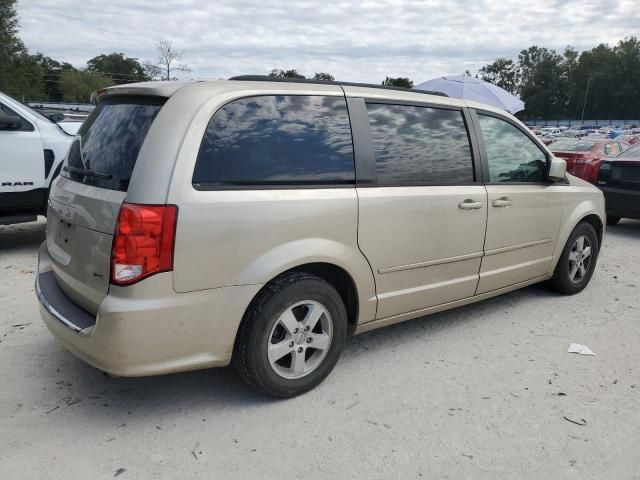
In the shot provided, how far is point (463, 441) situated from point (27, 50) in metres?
76.3

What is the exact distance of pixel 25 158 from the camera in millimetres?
6000

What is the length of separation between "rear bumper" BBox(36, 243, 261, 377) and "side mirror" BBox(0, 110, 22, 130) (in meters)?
3.83

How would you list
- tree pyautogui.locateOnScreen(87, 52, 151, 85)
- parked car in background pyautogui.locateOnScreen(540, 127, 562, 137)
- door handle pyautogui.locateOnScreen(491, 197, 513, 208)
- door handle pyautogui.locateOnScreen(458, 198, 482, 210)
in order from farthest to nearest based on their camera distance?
tree pyautogui.locateOnScreen(87, 52, 151, 85), parked car in background pyautogui.locateOnScreen(540, 127, 562, 137), door handle pyautogui.locateOnScreen(491, 197, 513, 208), door handle pyautogui.locateOnScreen(458, 198, 482, 210)

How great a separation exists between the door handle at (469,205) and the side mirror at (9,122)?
16.0 ft

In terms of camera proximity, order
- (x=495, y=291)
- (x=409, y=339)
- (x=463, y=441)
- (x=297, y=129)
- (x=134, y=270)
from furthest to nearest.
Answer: (x=495, y=291)
(x=409, y=339)
(x=297, y=129)
(x=463, y=441)
(x=134, y=270)

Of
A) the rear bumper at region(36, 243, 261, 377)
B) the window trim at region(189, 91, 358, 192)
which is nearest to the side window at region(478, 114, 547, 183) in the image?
the window trim at region(189, 91, 358, 192)

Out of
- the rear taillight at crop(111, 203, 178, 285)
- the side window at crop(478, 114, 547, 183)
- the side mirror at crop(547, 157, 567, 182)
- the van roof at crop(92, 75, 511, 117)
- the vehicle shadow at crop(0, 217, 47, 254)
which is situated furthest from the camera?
the vehicle shadow at crop(0, 217, 47, 254)

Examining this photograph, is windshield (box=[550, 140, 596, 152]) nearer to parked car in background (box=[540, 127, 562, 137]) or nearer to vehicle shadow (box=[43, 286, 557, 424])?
vehicle shadow (box=[43, 286, 557, 424])

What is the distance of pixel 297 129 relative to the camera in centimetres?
308

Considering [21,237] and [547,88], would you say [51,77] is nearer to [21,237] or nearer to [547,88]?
[547,88]

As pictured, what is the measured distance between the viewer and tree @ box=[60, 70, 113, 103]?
3442 inches

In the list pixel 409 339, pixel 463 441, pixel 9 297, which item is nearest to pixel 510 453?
pixel 463 441

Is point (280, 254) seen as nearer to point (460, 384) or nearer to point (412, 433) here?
point (412, 433)

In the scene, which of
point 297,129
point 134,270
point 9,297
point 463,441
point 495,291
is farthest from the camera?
point 9,297
